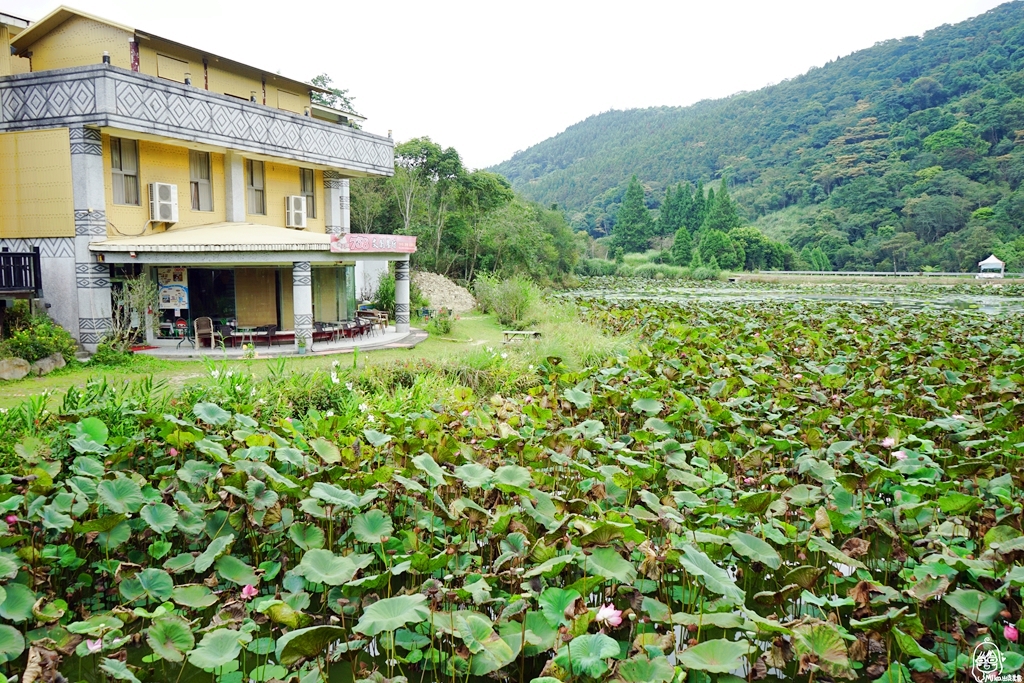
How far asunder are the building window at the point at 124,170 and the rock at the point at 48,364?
4.24m

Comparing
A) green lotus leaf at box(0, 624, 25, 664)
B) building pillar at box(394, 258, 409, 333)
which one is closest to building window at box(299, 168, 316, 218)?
building pillar at box(394, 258, 409, 333)

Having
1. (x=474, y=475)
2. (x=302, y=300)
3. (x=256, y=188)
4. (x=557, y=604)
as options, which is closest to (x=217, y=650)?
(x=557, y=604)

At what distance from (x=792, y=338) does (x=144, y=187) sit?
45.4 feet

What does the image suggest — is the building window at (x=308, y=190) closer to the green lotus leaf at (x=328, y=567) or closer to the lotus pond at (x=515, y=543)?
the lotus pond at (x=515, y=543)

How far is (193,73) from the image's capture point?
17578 millimetres

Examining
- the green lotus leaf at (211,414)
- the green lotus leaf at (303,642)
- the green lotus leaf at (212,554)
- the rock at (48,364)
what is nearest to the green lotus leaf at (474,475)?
the green lotus leaf at (212,554)

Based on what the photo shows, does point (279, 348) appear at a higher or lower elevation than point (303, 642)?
lower

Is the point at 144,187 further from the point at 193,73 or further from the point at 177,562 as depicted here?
the point at 177,562

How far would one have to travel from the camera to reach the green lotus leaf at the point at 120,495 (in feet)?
14.1

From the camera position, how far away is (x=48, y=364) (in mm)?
12594

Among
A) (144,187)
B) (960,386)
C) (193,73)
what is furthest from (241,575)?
(193,73)

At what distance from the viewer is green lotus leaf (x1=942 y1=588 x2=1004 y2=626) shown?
3375mm

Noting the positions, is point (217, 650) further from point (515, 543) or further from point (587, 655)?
point (515, 543)

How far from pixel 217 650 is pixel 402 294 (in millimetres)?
16603
